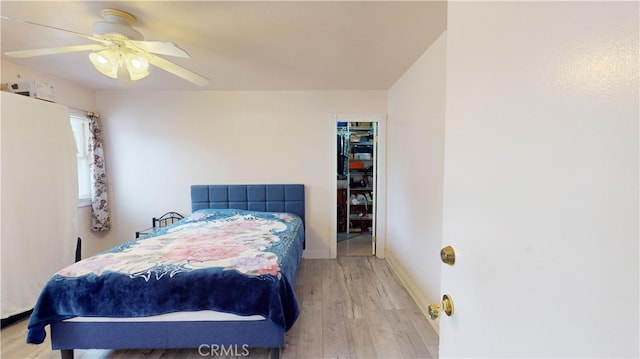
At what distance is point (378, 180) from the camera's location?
12.2ft

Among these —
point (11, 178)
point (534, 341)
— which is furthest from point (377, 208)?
point (11, 178)

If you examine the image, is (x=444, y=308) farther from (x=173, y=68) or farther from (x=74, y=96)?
(x=74, y=96)

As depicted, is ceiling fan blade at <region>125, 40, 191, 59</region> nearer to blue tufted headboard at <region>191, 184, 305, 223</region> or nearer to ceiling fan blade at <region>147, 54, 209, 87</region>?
ceiling fan blade at <region>147, 54, 209, 87</region>

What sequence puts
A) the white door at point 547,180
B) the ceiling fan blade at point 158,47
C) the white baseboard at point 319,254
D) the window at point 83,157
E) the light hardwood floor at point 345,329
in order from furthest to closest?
the white baseboard at point 319,254
the window at point 83,157
the light hardwood floor at point 345,329
the ceiling fan blade at point 158,47
the white door at point 547,180

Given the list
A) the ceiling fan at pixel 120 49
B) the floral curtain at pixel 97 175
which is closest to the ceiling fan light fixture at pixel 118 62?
the ceiling fan at pixel 120 49

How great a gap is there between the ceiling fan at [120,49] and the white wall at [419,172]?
1.92 meters

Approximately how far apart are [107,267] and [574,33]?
2448 millimetres

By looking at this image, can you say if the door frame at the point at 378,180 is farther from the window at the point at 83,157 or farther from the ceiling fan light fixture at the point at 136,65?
the window at the point at 83,157

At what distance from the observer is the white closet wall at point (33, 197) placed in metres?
2.08

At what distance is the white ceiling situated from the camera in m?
1.67

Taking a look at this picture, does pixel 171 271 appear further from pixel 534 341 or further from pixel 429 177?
pixel 429 177

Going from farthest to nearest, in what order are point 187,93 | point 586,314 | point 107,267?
point 187,93
point 107,267
point 586,314

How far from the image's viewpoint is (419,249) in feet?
8.30

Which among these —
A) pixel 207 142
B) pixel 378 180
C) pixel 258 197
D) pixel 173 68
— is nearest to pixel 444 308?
pixel 173 68
